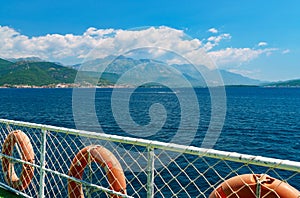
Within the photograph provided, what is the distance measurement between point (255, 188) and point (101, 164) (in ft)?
5.18

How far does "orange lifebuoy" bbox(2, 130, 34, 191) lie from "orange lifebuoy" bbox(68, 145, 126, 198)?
839mm

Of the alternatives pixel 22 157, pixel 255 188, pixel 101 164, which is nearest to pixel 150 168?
pixel 101 164

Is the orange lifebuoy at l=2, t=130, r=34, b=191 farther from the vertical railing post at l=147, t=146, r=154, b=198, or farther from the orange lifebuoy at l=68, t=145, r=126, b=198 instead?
the vertical railing post at l=147, t=146, r=154, b=198

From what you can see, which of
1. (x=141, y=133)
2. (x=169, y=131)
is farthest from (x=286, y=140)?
(x=141, y=133)

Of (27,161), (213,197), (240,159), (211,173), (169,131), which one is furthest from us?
(169,131)

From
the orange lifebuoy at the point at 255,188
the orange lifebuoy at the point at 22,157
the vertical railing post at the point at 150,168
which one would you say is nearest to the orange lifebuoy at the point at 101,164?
the vertical railing post at the point at 150,168

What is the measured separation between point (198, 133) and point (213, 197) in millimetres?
27076

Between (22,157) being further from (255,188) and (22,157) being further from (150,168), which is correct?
(255,188)

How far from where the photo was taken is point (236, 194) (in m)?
2.03

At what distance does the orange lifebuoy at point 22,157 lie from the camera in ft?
12.8

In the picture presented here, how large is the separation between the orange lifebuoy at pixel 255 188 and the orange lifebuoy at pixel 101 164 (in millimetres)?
1094

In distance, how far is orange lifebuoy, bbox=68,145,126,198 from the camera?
9.68ft

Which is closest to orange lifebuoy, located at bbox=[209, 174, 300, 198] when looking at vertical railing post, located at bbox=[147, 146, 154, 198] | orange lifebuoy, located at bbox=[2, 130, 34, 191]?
vertical railing post, located at bbox=[147, 146, 154, 198]

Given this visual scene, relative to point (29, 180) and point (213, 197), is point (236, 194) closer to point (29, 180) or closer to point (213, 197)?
point (213, 197)
